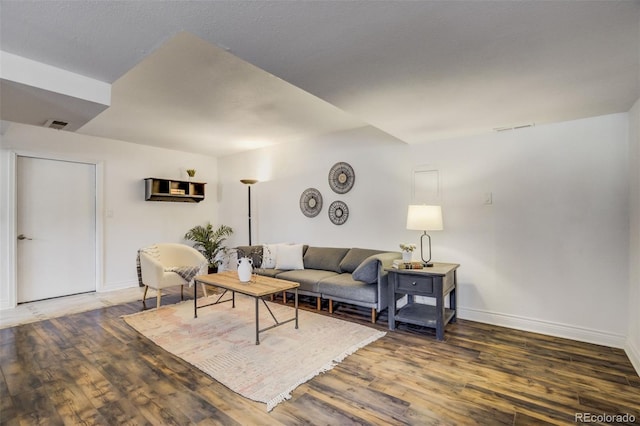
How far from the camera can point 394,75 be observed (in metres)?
2.06

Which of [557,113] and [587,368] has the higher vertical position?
[557,113]

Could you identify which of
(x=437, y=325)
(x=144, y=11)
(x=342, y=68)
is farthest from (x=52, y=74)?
(x=437, y=325)

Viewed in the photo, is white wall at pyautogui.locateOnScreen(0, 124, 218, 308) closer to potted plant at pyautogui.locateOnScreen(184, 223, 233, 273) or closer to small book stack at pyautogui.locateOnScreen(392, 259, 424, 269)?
potted plant at pyautogui.locateOnScreen(184, 223, 233, 273)

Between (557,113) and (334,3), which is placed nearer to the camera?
(334,3)

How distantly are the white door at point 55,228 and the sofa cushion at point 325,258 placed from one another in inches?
133

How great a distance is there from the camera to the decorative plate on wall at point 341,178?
14.5ft

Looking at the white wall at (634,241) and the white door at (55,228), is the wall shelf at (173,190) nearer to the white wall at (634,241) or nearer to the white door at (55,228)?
the white door at (55,228)

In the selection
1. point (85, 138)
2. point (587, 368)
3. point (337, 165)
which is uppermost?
point (85, 138)

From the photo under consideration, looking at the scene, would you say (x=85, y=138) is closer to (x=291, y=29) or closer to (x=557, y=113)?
(x=291, y=29)

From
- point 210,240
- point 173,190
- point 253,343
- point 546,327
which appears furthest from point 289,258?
point 546,327

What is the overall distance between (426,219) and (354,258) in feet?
3.86

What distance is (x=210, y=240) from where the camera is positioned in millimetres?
6035

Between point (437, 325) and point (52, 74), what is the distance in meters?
3.62

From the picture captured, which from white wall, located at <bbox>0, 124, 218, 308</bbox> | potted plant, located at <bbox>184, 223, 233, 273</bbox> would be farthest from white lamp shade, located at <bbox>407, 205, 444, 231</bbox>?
white wall, located at <bbox>0, 124, 218, 308</bbox>
